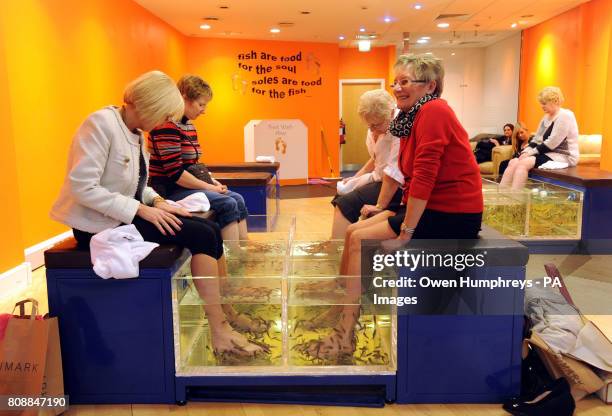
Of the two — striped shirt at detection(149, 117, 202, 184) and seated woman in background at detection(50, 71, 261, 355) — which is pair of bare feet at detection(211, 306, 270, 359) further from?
striped shirt at detection(149, 117, 202, 184)

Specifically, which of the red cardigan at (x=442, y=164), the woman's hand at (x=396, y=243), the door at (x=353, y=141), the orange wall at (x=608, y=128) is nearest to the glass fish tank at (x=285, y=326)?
the woman's hand at (x=396, y=243)

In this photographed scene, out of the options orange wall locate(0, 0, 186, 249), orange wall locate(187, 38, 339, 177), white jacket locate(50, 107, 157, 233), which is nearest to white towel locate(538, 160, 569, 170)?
white jacket locate(50, 107, 157, 233)

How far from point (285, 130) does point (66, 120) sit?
5265 mm

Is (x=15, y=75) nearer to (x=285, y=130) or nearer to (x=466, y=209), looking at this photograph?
(x=466, y=209)

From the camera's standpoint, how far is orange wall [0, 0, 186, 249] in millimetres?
4332

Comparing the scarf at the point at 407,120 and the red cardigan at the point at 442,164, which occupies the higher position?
the scarf at the point at 407,120

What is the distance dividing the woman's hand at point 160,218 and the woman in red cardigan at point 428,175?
2.51ft

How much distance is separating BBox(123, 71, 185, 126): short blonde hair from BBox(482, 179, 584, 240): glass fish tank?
3233mm

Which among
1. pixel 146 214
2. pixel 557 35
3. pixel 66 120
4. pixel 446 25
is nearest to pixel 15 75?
pixel 66 120

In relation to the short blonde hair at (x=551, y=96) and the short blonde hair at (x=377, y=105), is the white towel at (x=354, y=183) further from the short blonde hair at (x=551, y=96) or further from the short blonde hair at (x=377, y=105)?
the short blonde hair at (x=551, y=96)

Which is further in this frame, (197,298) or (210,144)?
(210,144)

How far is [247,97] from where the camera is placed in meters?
10.6

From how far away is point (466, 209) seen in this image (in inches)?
89.2

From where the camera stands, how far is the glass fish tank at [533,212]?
4676 millimetres
